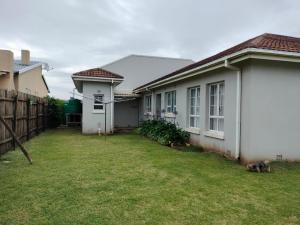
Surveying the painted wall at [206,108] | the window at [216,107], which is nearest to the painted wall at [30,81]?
the painted wall at [206,108]

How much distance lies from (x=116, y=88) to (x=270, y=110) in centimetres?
1801

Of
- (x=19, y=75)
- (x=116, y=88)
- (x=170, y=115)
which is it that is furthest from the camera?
(x=116, y=88)

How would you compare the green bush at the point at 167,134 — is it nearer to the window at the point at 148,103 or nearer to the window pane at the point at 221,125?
the window pane at the point at 221,125

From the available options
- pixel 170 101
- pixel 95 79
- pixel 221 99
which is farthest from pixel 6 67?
pixel 221 99

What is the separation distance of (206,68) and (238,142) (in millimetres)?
3242

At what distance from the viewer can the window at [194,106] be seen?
492 inches

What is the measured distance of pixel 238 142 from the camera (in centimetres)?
884

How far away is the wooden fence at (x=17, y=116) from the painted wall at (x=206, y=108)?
7.62 meters

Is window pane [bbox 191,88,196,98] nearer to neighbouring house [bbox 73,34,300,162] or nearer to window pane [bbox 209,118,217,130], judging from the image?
window pane [bbox 209,118,217,130]

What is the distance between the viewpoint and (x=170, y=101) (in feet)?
54.2

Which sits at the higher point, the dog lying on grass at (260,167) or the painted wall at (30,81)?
the painted wall at (30,81)

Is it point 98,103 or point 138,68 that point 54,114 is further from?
point 138,68

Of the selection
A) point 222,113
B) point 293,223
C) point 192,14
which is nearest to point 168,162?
point 222,113

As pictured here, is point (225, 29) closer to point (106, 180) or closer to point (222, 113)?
point (222, 113)
